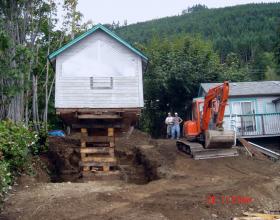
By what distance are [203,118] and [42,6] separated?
10204 mm

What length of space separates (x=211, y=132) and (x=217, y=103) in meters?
1.33

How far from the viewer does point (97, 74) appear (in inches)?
751

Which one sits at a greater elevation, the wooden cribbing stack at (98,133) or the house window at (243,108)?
the house window at (243,108)

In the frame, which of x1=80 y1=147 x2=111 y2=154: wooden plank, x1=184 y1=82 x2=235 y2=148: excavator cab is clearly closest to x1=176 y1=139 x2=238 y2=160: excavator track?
x1=184 y1=82 x2=235 y2=148: excavator cab

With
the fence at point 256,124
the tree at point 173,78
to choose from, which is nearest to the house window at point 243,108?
the fence at point 256,124

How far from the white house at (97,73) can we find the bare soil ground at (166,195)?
320 cm

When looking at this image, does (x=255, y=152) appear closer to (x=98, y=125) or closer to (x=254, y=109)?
(x=254, y=109)

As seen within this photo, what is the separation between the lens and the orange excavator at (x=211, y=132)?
1970 cm

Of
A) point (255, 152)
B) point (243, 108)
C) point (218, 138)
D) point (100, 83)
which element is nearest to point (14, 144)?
point (100, 83)

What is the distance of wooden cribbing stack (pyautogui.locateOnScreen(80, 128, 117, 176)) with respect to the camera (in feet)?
64.3

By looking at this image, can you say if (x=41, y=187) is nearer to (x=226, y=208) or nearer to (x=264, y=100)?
(x=226, y=208)

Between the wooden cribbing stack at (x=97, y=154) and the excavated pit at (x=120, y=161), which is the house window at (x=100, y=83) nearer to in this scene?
the wooden cribbing stack at (x=97, y=154)

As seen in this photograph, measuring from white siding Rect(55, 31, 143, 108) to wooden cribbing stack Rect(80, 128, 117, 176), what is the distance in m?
1.70

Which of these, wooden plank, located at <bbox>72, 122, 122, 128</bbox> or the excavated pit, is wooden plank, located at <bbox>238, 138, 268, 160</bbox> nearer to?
the excavated pit
